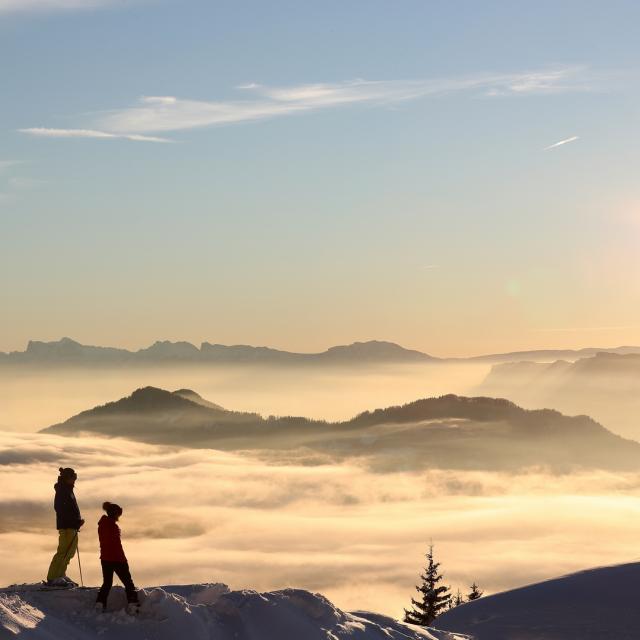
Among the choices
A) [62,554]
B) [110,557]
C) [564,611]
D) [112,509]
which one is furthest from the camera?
[564,611]

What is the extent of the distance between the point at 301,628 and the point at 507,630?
11418 millimetres

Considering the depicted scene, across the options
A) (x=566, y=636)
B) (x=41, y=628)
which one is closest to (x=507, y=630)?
(x=566, y=636)

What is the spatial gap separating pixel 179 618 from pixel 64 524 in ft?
11.7

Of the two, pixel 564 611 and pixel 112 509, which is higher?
pixel 112 509

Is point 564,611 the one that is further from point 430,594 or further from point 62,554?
point 430,594

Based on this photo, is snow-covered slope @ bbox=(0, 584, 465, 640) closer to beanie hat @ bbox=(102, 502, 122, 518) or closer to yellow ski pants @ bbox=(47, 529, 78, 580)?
yellow ski pants @ bbox=(47, 529, 78, 580)

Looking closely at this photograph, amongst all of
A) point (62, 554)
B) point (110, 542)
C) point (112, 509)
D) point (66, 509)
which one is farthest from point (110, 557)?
point (66, 509)

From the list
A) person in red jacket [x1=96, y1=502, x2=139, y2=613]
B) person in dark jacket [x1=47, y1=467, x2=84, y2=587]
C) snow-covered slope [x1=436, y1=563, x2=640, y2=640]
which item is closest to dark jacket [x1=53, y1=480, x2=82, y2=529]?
person in dark jacket [x1=47, y1=467, x2=84, y2=587]

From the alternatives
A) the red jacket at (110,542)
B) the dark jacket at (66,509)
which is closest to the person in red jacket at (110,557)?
the red jacket at (110,542)

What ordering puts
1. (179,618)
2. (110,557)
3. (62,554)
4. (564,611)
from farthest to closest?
1. (564,611)
2. (62,554)
3. (179,618)
4. (110,557)

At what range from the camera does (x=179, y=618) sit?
77.2ft

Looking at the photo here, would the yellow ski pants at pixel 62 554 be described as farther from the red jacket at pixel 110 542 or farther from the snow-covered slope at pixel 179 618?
the red jacket at pixel 110 542

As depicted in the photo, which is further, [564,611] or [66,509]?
[564,611]

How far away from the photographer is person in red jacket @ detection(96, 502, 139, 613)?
23.3 metres
